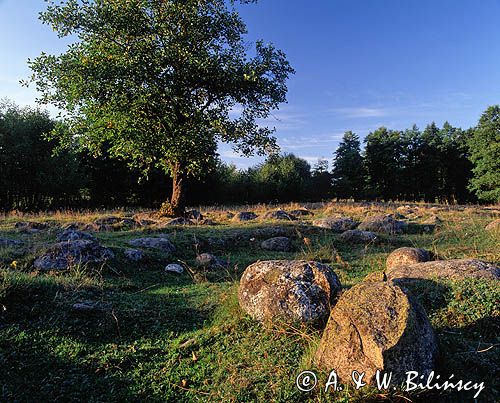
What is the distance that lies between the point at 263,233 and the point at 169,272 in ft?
18.6

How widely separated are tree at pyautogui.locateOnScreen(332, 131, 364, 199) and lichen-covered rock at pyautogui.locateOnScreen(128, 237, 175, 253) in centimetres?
4712

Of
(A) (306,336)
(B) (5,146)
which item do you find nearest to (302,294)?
(A) (306,336)

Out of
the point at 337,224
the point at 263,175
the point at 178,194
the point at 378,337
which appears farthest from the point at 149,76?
the point at 263,175

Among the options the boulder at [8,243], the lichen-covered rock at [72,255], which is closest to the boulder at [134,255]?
the lichen-covered rock at [72,255]

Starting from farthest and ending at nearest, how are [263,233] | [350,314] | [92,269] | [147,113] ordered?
[147,113], [263,233], [92,269], [350,314]

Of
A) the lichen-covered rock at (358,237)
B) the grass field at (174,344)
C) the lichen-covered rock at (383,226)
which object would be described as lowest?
the grass field at (174,344)

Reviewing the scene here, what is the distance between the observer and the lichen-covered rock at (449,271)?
18.4 ft

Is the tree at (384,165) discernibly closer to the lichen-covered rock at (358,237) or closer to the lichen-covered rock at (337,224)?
the lichen-covered rock at (337,224)

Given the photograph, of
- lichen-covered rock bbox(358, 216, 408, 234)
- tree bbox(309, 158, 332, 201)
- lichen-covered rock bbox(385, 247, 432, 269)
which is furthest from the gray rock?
tree bbox(309, 158, 332, 201)

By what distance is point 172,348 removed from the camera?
4391 mm

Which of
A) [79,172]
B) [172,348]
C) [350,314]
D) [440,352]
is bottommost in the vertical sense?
[172,348]

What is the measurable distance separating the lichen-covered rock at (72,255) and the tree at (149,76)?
297 inches

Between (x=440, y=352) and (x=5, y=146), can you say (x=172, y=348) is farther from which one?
(x=5, y=146)

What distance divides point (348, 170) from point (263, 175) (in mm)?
17832
